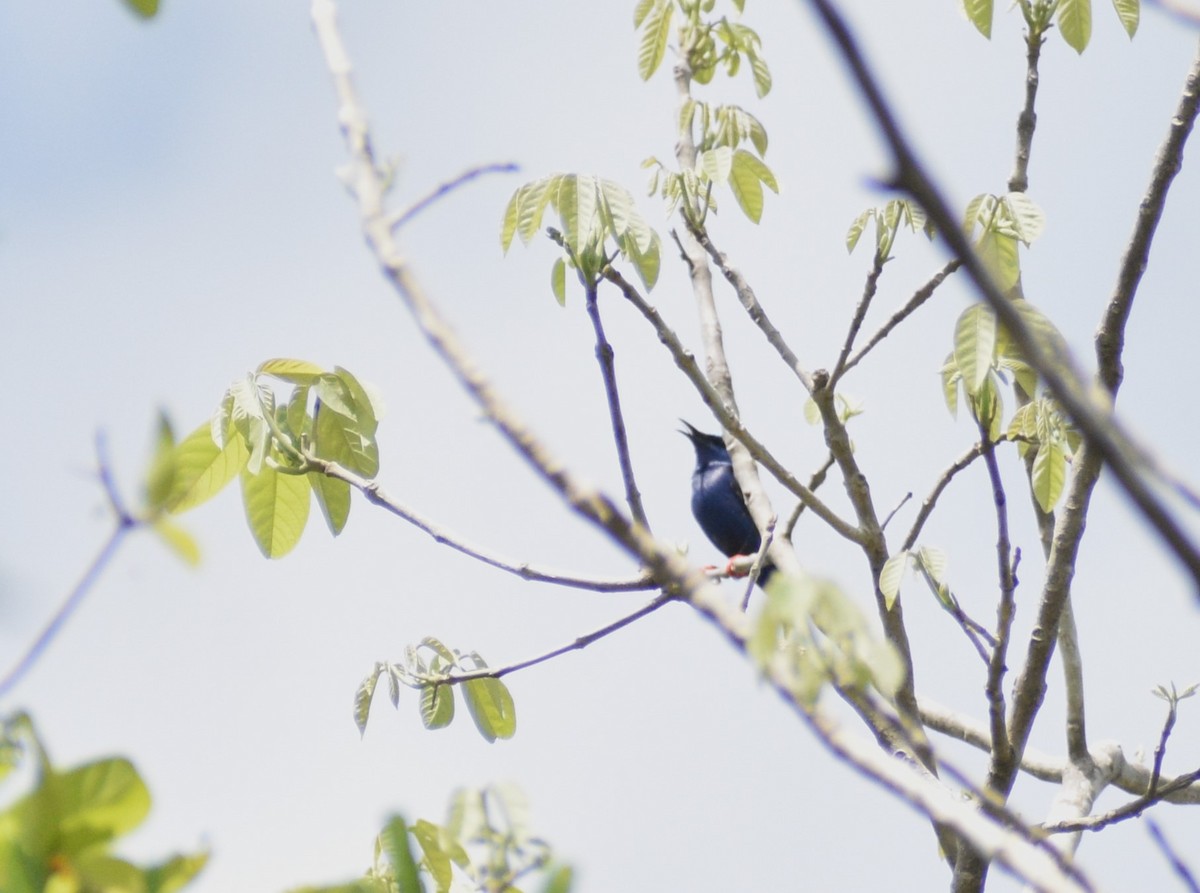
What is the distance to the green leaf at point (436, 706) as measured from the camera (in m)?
3.54

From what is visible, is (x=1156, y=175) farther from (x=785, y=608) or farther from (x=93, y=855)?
(x=93, y=855)

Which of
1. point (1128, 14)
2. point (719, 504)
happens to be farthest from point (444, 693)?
point (719, 504)

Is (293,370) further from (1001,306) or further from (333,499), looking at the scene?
(1001,306)

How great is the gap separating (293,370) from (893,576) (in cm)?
164

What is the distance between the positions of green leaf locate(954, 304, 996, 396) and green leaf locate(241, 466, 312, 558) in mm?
→ 1752

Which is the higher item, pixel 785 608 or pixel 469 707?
pixel 469 707

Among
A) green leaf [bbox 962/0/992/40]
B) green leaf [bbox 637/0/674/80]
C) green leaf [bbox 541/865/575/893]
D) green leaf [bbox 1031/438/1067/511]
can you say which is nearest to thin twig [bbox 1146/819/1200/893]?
green leaf [bbox 541/865/575/893]

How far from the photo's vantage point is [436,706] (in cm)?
355

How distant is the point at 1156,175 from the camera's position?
2924 millimetres

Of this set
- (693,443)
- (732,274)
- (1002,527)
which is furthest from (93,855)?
(693,443)

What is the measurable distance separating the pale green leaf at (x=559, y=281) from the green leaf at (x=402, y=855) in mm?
2529

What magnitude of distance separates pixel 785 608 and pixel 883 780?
0.73 ft

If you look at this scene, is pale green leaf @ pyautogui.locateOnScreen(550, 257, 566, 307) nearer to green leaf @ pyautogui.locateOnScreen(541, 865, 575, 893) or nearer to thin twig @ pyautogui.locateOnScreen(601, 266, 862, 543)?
thin twig @ pyautogui.locateOnScreen(601, 266, 862, 543)

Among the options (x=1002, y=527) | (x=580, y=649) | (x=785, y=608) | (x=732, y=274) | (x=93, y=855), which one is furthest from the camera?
(x=732, y=274)
